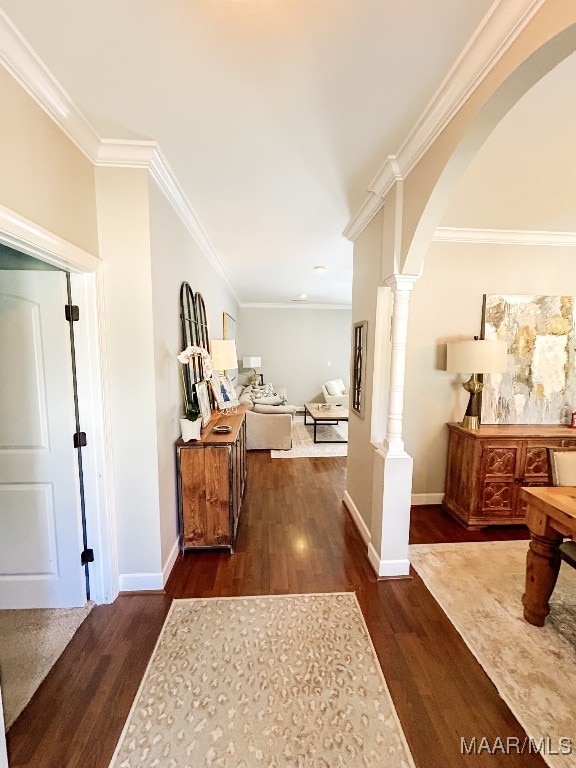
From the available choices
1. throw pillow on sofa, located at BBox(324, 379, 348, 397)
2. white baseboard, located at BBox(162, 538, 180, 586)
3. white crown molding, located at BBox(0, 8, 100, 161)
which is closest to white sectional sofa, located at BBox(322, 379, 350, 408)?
throw pillow on sofa, located at BBox(324, 379, 348, 397)

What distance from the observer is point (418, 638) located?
1.85 metres

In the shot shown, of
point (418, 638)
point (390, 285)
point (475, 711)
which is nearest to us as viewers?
point (475, 711)

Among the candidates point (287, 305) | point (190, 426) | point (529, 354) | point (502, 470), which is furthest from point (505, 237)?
point (287, 305)

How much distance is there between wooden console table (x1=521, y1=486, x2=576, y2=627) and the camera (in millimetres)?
1787

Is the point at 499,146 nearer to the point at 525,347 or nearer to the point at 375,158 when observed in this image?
the point at 375,158

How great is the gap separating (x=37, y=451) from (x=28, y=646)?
1.01 meters

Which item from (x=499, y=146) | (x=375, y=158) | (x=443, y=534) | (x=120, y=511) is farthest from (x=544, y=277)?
(x=120, y=511)

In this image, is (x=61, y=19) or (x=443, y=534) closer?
(x=61, y=19)

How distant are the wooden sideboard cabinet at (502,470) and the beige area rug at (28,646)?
303 centimetres

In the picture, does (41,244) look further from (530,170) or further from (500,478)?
(500,478)

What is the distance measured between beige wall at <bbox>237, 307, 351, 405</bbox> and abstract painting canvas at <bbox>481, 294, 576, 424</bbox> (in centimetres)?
524

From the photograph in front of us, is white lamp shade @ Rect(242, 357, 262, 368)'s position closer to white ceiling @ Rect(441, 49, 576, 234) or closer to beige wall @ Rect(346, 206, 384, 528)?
beige wall @ Rect(346, 206, 384, 528)

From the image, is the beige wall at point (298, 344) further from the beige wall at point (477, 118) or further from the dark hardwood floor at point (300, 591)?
the beige wall at point (477, 118)

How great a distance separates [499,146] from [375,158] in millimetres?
656
